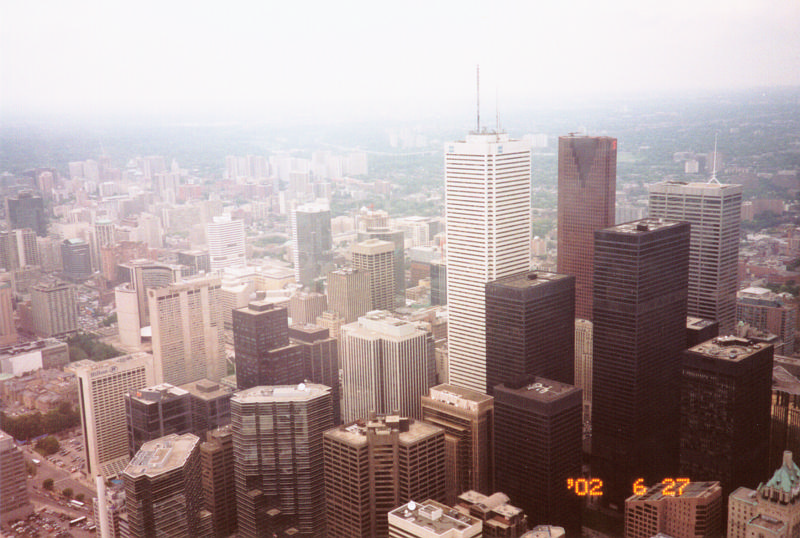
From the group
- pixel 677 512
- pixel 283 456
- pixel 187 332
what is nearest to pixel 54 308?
pixel 187 332

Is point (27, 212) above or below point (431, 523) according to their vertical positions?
above

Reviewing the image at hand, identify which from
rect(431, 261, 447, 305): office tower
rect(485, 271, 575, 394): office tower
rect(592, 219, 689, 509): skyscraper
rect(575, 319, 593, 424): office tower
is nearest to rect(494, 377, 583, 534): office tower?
rect(485, 271, 575, 394): office tower

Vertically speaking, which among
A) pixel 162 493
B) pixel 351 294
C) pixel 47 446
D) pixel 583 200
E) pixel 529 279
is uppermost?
pixel 583 200

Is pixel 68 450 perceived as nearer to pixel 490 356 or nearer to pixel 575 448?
pixel 490 356

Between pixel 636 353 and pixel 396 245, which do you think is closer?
pixel 636 353

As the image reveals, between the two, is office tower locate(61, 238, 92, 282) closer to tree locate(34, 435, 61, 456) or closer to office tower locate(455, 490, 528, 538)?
tree locate(34, 435, 61, 456)

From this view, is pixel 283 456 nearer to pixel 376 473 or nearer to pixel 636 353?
pixel 376 473

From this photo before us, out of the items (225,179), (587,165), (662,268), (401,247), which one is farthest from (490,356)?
(225,179)
